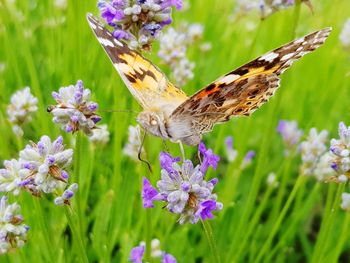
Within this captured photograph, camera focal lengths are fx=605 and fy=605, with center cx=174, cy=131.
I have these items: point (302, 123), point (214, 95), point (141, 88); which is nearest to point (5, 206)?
point (141, 88)

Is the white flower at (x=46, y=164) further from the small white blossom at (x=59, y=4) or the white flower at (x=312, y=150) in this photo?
the small white blossom at (x=59, y=4)

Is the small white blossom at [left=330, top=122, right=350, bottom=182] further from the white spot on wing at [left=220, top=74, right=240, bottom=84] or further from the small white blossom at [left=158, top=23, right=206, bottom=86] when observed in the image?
the small white blossom at [left=158, top=23, right=206, bottom=86]

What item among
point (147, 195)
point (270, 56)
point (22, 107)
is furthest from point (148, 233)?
point (22, 107)

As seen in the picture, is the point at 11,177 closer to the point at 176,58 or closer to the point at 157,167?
the point at 157,167

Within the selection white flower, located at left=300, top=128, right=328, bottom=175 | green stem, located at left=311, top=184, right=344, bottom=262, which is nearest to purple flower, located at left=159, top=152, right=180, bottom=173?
green stem, located at left=311, top=184, right=344, bottom=262

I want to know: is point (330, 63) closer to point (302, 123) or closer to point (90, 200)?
point (302, 123)

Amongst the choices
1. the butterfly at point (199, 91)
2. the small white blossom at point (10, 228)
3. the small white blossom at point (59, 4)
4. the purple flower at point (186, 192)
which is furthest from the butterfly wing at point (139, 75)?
the small white blossom at point (59, 4)
